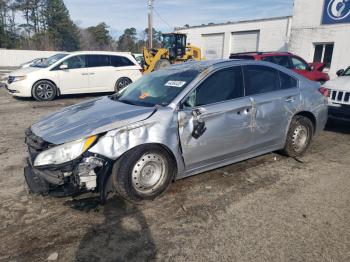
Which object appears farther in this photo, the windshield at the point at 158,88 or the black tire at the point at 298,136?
the black tire at the point at 298,136

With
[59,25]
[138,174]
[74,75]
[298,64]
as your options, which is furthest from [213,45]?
[59,25]

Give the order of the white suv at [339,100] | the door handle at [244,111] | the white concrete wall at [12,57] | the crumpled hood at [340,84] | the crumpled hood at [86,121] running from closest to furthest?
the crumpled hood at [86,121] < the door handle at [244,111] < the white suv at [339,100] < the crumpled hood at [340,84] < the white concrete wall at [12,57]

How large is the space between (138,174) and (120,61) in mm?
9038

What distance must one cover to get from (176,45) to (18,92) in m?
11.8

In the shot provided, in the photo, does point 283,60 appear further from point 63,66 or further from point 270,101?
point 63,66

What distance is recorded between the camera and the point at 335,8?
1789cm

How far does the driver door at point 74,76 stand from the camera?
10.5m

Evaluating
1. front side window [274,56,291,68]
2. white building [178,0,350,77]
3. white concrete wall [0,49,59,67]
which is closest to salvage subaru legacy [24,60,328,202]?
front side window [274,56,291,68]

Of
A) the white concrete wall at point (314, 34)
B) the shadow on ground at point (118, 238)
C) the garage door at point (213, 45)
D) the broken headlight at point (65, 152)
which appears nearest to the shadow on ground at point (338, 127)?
the shadow on ground at point (118, 238)

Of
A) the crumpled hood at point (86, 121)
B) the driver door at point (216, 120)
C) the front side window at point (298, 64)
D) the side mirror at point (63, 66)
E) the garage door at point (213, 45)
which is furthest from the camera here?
the garage door at point (213, 45)

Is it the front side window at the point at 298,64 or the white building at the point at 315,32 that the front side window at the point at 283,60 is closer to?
the front side window at the point at 298,64

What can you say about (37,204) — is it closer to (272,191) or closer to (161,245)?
(161,245)

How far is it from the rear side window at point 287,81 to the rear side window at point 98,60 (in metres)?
8.00

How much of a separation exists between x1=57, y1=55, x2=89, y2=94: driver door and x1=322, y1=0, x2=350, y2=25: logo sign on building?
15304mm
